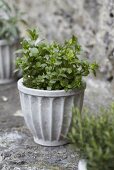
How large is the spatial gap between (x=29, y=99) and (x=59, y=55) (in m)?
0.33

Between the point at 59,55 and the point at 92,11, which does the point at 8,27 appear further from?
the point at 59,55

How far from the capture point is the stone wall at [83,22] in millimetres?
3832

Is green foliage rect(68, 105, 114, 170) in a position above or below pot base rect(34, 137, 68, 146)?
above

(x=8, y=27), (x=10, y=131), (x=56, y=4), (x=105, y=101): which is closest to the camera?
(x=10, y=131)

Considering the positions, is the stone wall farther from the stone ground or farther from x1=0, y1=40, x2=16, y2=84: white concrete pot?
x1=0, y1=40, x2=16, y2=84: white concrete pot

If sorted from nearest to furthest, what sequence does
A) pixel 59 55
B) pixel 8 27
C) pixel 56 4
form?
pixel 59 55 < pixel 8 27 < pixel 56 4

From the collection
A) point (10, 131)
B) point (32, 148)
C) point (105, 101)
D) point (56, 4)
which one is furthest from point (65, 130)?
point (56, 4)

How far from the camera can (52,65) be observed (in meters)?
2.68

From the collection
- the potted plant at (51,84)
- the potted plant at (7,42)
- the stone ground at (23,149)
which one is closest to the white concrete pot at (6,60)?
the potted plant at (7,42)

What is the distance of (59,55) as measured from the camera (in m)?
2.66

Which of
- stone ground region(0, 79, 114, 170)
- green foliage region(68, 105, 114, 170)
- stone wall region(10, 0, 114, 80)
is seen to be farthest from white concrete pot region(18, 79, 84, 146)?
stone wall region(10, 0, 114, 80)

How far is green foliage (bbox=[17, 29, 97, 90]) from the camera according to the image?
8.72ft

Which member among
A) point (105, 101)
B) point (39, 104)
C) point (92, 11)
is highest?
point (92, 11)

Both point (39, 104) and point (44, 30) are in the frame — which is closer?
point (39, 104)
